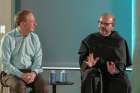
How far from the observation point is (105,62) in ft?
12.7

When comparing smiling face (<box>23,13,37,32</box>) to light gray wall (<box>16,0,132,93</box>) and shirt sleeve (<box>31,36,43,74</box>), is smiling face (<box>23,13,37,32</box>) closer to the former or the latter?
shirt sleeve (<box>31,36,43,74</box>)

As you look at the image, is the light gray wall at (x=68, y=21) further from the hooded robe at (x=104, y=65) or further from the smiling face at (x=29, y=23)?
the smiling face at (x=29, y=23)

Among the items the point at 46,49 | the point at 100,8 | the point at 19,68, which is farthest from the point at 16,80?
the point at 100,8

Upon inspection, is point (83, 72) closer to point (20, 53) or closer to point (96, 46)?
point (96, 46)

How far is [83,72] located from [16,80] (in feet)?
2.35

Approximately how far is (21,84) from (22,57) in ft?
1.03

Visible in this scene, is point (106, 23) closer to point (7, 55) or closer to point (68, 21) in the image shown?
point (68, 21)

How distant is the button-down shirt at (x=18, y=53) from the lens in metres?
3.70

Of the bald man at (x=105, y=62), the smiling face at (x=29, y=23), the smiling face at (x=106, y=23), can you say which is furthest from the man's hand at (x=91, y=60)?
the smiling face at (x=29, y=23)

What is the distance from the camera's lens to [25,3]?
181 inches

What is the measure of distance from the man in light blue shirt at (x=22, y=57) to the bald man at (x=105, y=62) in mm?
477

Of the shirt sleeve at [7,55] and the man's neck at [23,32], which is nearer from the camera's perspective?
the shirt sleeve at [7,55]

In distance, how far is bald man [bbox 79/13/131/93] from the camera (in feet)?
12.3

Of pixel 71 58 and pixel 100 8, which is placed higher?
pixel 100 8
